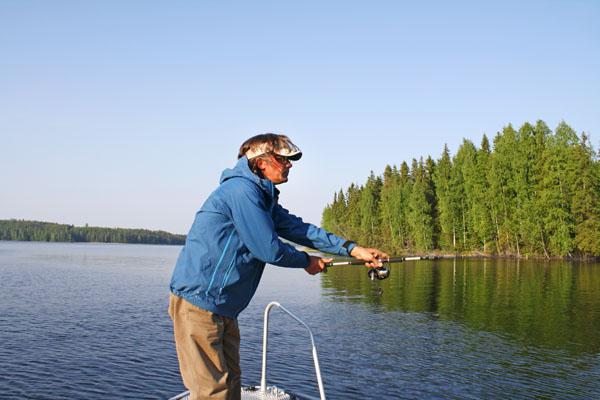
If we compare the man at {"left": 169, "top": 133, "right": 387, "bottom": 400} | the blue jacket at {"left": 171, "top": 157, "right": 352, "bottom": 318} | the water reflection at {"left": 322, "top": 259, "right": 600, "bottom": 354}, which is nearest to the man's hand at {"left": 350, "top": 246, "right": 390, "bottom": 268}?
the man at {"left": 169, "top": 133, "right": 387, "bottom": 400}

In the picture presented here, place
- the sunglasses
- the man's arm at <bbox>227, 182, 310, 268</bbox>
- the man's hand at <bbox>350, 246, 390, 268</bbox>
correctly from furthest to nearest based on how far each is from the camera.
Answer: the man's hand at <bbox>350, 246, 390, 268</bbox>
the sunglasses
the man's arm at <bbox>227, 182, 310, 268</bbox>

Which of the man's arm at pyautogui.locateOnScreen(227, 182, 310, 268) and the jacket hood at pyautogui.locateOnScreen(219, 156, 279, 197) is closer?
the man's arm at pyautogui.locateOnScreen(227, 182, 310, 268)

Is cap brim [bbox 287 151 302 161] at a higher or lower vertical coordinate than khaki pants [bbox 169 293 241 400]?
higher

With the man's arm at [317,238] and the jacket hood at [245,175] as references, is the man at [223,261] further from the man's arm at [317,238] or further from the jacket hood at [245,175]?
the man's arm at [317,238]

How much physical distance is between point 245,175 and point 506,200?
79852mm

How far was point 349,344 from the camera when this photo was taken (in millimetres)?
19828

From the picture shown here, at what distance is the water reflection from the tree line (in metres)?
20.8

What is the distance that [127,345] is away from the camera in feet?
62.2

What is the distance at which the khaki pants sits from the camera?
13.2 ft

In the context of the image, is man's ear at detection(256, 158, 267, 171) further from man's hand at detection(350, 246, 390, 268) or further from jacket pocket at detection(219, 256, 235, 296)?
man's hand at detection(350, 246, 390, 268)

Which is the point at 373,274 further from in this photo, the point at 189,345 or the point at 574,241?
the point at 574,241

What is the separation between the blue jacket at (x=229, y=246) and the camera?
12.8 feet

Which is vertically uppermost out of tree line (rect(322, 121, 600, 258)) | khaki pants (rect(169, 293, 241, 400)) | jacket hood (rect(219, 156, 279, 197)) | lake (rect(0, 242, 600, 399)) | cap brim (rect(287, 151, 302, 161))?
tree line (rect(322, 121, 600, 258))

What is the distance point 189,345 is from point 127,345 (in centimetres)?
1642
